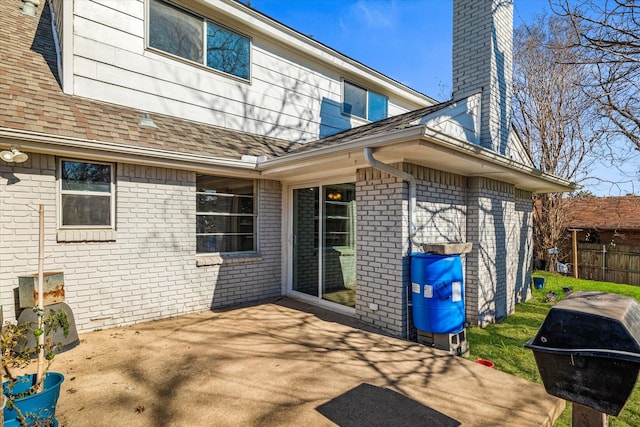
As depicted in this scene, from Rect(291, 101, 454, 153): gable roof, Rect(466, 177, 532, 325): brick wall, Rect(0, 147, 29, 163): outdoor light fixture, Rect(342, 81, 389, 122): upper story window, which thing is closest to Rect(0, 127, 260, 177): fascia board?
Rect(0, 147, 29, 163): outdoor light fixture

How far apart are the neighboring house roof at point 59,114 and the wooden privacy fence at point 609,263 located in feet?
42.7

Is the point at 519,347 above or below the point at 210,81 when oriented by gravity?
below

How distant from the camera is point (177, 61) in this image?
6.29 m

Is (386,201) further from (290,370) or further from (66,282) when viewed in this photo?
(66,282)

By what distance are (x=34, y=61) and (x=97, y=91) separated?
1145mm

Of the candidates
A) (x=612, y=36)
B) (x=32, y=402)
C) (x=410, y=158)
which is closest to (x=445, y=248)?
(x=410, y=158)

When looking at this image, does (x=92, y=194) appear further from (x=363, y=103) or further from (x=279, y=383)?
(x=363, y=103)

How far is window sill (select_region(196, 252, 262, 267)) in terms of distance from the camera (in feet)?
19.2

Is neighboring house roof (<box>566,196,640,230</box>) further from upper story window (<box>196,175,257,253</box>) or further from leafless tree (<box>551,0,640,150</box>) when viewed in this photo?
upper story window (<box>196,175,257,253</box>)

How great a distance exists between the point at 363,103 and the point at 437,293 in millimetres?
7187

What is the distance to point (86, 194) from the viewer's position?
15.8 ft

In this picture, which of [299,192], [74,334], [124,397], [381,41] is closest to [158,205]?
[74,334]

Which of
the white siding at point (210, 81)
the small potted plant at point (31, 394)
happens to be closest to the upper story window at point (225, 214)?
the white siding at point (210, 81)

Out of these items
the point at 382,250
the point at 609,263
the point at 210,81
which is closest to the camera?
the point at 382,250
